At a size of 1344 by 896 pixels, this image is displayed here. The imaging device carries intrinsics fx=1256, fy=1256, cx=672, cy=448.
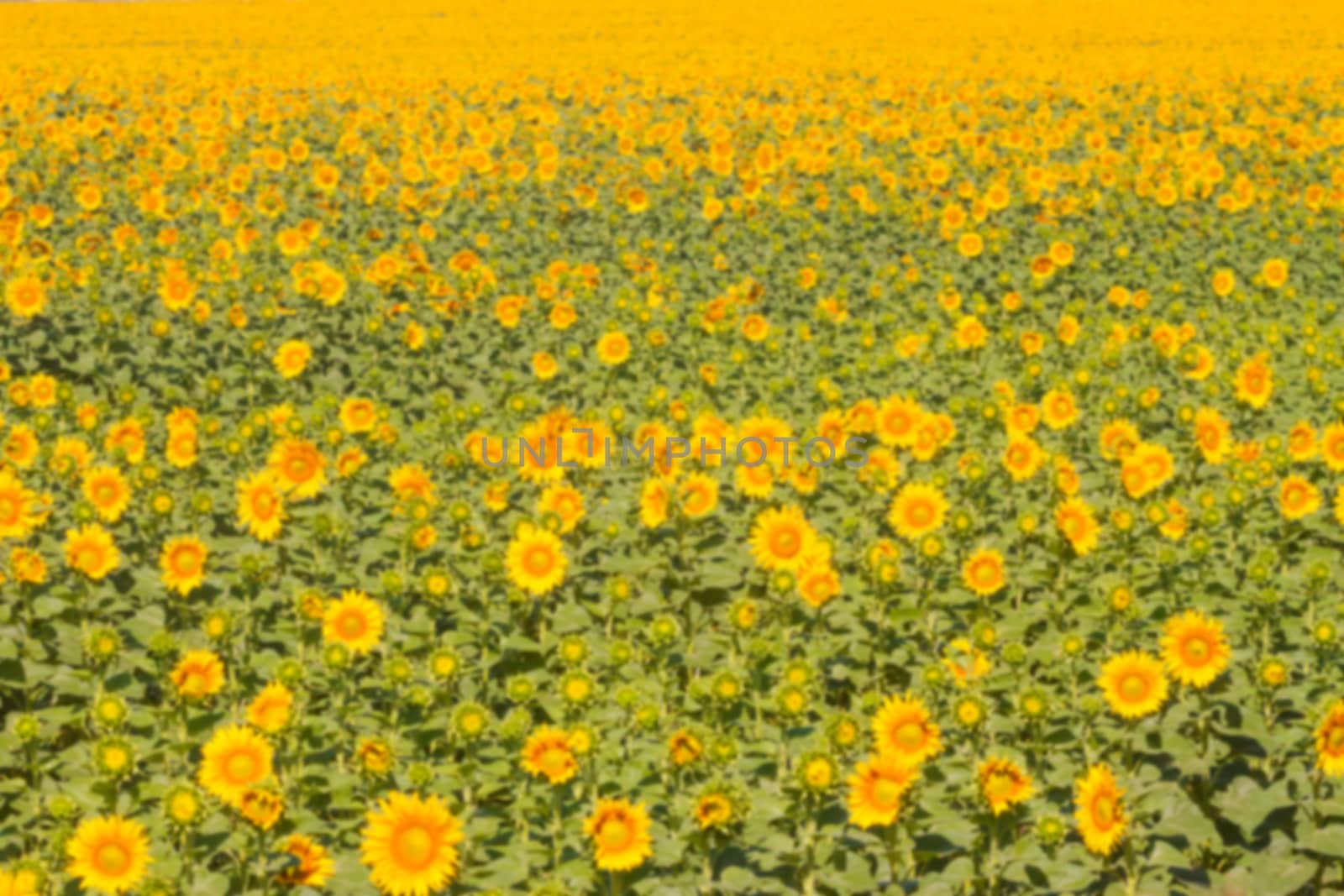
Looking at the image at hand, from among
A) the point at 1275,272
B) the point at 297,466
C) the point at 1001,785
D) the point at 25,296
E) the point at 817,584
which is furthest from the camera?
the point at 1275,272

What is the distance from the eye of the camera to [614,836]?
3.65 m

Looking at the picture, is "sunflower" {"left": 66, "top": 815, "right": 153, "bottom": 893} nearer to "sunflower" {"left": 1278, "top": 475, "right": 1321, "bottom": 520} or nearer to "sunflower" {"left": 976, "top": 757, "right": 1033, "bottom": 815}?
"sunflower" {"left": 976, "top": 757, "right": 1033, "bottom": 815}

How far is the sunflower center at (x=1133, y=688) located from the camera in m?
4.42

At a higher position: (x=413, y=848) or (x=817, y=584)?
(x=817, y=584)

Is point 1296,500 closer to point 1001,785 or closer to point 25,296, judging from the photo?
point 1001,785

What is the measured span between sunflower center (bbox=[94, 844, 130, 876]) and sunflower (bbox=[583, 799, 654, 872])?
4.41 feet

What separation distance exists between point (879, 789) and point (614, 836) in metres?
0.81

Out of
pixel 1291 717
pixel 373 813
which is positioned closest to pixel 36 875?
pixel 373 813

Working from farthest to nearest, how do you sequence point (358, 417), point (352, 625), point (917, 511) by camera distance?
point (358, 417) < point (917, 511) < point (352, 625)

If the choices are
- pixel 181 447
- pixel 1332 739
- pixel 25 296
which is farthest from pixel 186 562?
pixel 1332 739

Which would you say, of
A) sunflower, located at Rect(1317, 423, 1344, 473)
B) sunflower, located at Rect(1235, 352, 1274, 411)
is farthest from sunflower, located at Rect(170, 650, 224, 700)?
sunflower, located at Rect(1235, 352, 1274, 411)

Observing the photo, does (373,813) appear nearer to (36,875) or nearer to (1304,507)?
(36,875)

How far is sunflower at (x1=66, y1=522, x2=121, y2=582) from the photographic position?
5.09 metres

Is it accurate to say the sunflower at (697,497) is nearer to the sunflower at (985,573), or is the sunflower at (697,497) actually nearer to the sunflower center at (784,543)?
the sunflower center at (784,543)
